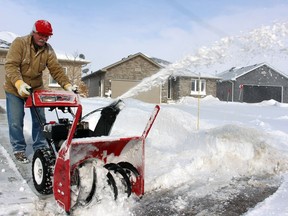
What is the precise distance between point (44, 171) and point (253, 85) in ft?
113

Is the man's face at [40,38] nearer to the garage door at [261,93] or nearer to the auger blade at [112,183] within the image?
the auger blade at [112,183]

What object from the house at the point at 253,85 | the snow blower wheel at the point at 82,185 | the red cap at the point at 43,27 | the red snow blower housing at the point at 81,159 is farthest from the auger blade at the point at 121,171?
the house at the point at 253,85

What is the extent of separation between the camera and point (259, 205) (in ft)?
11.4

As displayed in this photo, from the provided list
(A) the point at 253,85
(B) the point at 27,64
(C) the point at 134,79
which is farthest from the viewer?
(A) the point at 253,85

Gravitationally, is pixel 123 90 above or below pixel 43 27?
below

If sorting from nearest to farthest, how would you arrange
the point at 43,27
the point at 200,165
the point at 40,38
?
the point at 43,27
the point at 40,38
the point at 200,165

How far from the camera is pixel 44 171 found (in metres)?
3.51

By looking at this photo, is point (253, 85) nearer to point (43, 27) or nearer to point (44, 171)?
point (43, 27)

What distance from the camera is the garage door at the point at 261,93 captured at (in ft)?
114

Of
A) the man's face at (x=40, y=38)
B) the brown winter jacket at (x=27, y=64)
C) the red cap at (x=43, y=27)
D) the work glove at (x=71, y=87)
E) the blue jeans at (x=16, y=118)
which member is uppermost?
the red cap at (x=43, y=27)

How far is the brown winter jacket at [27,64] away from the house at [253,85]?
3017 cm

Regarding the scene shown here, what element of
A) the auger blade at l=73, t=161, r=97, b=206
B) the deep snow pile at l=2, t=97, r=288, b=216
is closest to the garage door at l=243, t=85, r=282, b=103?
the deep snow pile at l=2, t=97, r=288, b=216

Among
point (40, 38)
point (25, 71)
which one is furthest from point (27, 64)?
point (40, 38)

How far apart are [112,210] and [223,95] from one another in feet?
107
